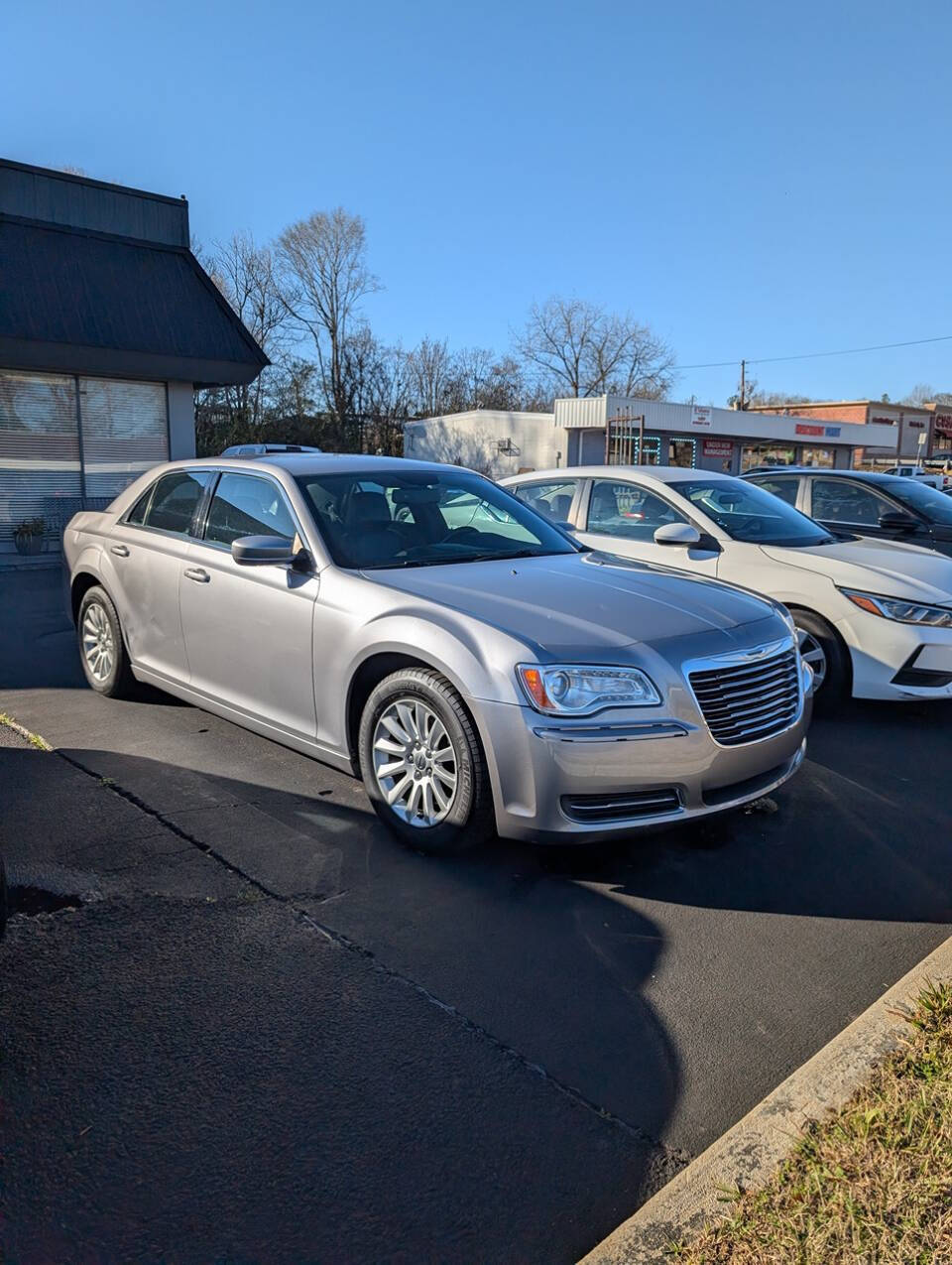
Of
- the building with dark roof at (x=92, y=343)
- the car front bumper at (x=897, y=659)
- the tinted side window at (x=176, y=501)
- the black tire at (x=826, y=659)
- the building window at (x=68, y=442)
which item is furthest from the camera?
the building window at (x=68, y=442)

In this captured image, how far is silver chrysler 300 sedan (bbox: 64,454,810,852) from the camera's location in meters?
3.59

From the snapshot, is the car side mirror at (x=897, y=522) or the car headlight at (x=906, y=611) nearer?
the car headlight at (x=906, y=611)

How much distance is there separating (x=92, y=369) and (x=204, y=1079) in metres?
14.4

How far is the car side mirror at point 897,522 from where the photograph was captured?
333 inches

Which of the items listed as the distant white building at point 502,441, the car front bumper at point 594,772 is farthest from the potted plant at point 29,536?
the distant white building at point 502,441

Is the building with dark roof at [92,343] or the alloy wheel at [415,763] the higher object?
the building with dark roof at [92,343]

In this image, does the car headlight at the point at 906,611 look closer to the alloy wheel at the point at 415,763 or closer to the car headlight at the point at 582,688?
the car headlight at the point at 582,688

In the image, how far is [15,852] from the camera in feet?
12.9

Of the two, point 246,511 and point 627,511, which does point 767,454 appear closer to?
point 627,511

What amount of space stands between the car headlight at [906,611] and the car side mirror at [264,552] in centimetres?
378

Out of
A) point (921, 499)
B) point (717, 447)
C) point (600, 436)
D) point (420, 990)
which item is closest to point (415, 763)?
point (420, 990)

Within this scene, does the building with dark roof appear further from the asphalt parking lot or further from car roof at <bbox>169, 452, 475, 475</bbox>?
the asphalt parking lot

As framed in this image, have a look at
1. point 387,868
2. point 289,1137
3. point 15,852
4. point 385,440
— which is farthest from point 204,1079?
point 385,440

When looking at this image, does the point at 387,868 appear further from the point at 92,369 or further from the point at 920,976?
the point at 92,369
